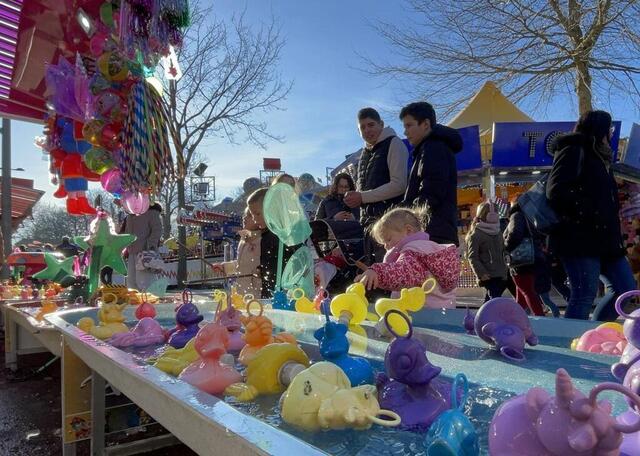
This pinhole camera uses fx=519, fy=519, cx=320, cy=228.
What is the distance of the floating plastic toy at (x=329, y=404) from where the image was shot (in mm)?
913

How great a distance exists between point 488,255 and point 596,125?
1.97 metres

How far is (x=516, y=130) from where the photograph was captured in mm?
7066

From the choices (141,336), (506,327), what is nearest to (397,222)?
(506,327)

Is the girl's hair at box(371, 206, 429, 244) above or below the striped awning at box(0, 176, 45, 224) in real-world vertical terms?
below

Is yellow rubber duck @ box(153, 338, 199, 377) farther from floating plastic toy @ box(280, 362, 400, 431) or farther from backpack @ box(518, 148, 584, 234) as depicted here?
backpack @ box(518, 148, 584, 234)

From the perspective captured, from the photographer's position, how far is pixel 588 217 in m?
2.45

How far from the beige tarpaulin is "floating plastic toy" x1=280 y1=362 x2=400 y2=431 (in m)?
8.33

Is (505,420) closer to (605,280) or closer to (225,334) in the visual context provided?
(225,334)

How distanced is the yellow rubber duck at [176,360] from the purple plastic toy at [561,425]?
0.98 metres

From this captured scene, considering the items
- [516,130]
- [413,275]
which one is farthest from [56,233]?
[413,275]

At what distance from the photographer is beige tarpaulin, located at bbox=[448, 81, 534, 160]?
29.1ft

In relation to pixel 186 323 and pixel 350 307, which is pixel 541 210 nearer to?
pixel 350 307

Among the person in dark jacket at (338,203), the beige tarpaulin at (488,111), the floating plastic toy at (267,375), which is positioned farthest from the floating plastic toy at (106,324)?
the beige tarpaulin at (488,111)

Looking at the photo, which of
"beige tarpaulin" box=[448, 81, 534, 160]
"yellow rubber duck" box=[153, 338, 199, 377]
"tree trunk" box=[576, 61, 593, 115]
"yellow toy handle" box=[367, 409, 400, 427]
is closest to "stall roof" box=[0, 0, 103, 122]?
"yellow rubber duck" box=[153, 338, 199, 377]
